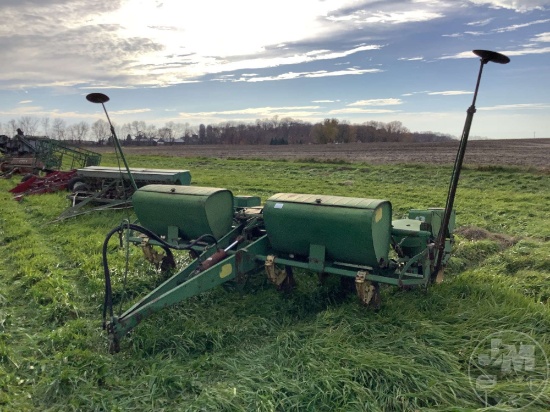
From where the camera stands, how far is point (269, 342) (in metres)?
4.70

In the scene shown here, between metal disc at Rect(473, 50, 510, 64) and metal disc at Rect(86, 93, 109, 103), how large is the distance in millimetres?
4650

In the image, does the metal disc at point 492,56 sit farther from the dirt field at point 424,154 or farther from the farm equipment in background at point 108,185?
the dirt field at point 424,154

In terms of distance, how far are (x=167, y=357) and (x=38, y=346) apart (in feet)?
4.79

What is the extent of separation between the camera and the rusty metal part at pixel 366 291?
4.85m

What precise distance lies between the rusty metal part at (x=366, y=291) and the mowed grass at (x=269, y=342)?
0.12m

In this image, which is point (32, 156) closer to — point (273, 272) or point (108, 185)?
point (108, 185)

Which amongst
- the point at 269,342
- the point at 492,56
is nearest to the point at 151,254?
the point at 269,342

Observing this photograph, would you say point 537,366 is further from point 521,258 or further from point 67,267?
point 67,267

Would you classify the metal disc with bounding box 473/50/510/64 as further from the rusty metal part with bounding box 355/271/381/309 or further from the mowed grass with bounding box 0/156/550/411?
the mowed grass with bounding box 0/156/550/411

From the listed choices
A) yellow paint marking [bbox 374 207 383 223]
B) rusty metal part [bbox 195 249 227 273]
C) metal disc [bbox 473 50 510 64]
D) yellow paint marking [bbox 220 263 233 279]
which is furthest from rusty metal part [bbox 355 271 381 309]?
metal disc [bbox 473 50 510 64]

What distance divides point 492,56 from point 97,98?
16.1 ft

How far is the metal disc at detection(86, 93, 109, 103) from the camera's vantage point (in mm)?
6059

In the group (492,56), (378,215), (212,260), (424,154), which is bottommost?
(212,260)

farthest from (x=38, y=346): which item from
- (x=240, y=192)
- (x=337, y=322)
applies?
(x=240, y=192)
